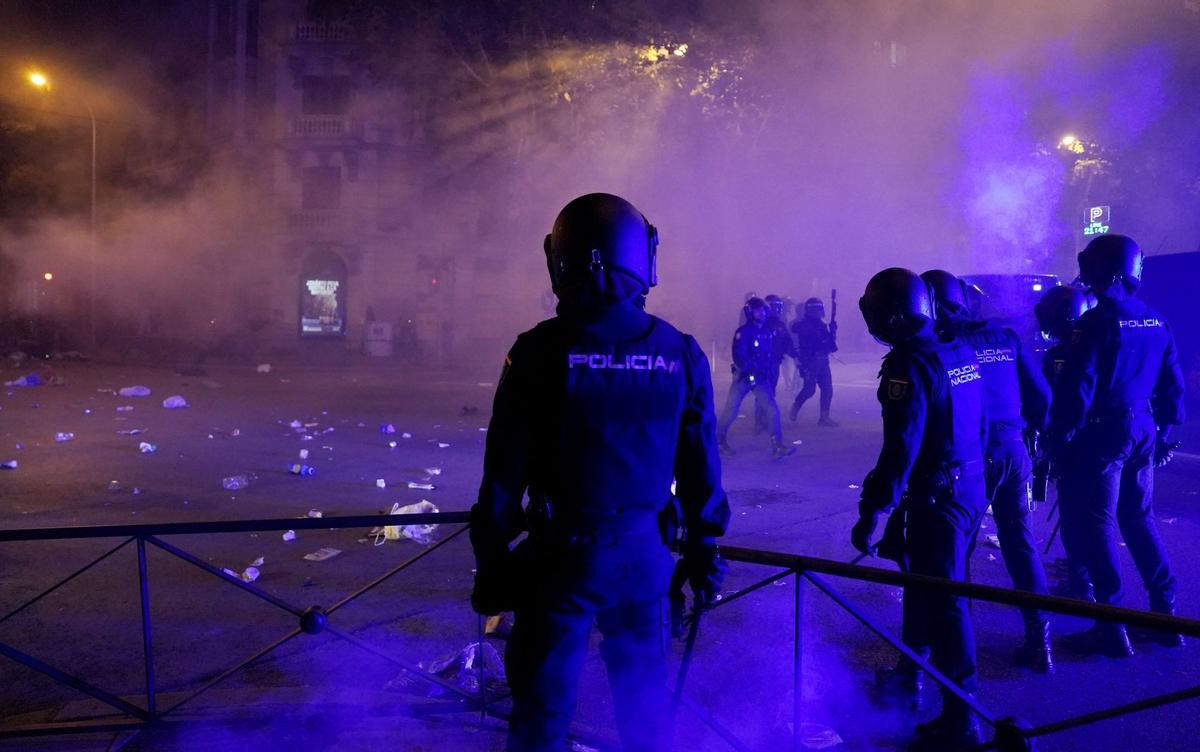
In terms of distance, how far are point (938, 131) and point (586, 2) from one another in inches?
496

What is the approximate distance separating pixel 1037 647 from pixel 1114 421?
1.13 metres

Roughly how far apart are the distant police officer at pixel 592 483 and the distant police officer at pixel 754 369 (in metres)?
6.57

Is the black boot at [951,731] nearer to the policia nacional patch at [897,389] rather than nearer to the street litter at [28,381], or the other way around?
the policia nacional patch at [897,389]

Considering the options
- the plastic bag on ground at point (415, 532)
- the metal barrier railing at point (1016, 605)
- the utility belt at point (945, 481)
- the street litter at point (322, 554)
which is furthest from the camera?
the plastic bag on ground at point (415, 532)

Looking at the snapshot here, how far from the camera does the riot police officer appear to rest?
317cm

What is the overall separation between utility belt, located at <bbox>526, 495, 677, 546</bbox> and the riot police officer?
192 centimetres

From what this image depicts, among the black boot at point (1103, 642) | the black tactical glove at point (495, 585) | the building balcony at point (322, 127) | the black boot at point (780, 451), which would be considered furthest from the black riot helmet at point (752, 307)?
the building balcony at point (322, 127)

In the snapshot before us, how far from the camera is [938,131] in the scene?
75.4ft

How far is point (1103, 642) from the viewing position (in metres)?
3.50

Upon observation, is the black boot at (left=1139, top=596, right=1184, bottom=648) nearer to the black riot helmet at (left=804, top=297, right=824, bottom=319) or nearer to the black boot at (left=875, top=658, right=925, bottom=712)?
the black boot at (left=875, top=658, right=925, bottom=712)

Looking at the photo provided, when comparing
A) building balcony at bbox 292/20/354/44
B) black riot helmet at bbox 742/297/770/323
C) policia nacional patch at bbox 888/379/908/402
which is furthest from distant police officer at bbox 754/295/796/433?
building balcony at bbox 292/20/354/44

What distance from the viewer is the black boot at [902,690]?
294 centimetres

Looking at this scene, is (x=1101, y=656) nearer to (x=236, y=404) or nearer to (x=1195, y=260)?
(x=1195, y=260)

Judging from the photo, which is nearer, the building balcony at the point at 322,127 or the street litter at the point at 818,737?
the street litter at the point at 818,737
